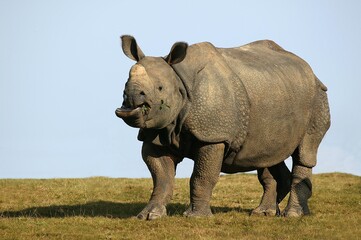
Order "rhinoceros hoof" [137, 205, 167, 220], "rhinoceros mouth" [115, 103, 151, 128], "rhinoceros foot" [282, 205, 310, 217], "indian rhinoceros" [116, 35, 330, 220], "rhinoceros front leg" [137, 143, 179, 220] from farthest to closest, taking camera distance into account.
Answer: "rhinoceros foot" [282, 205, 310, 217], "rhinoceros front leg" [137, 143, 179, 220], "rhinoceros hoof" [137, 205, 167, 220], "indian rhinoceros" [116, 35, 330, 220], "rhinoceros mouth" [115, 103, 151, 128]

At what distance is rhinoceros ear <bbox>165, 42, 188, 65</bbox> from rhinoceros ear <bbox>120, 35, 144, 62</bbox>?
0.45 metres

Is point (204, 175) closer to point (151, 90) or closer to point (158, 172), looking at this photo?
point (158, 172)

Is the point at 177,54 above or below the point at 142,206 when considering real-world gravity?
above

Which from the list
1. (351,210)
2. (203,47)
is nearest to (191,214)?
(203,47)

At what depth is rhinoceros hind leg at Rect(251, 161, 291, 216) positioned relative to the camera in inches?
683

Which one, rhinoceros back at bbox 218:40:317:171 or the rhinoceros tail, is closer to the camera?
rhinoceros back at bbox 218:40:317:171

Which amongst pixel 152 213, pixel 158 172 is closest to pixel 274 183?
pixel 158 172

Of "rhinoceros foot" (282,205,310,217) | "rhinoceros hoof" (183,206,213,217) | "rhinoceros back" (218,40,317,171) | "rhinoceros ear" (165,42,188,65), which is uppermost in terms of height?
"rhinoceros ear" (165,42,188,65)

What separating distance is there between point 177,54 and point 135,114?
4.96 feet

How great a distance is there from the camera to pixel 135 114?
45.3ft

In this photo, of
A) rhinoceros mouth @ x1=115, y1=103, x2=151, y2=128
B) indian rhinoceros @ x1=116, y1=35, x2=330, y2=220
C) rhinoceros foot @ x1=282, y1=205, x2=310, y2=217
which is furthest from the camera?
rhinoceros foot @ x1=282, y1=205, x2=310, y2=217

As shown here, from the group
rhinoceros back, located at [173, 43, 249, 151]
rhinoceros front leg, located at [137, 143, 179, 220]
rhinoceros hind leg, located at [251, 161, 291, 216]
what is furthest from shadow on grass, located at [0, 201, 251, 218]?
rhinoceros back, located at [173, 43, 249, 151]

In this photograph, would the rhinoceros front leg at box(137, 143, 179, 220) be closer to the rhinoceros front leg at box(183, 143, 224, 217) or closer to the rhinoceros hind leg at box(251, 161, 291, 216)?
the rhinoceros front leg at box(183, 143, 224, 217)

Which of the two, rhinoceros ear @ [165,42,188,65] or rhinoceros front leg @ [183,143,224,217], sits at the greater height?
rhinoceros ear @ [165,42,188,65]
